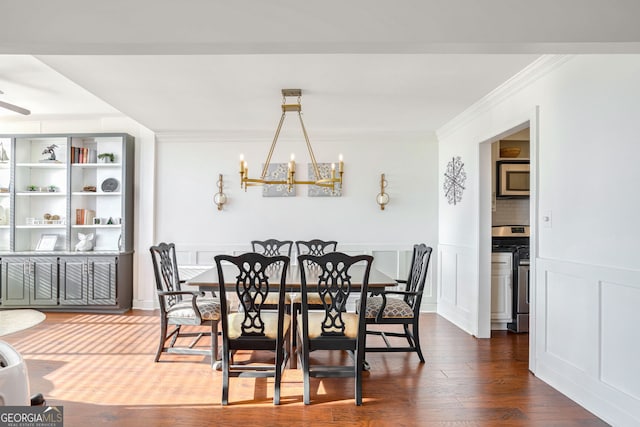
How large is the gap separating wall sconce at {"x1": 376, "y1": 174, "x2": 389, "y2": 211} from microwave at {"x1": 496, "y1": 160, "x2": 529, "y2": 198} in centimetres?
143

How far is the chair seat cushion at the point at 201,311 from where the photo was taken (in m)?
→ 3.26

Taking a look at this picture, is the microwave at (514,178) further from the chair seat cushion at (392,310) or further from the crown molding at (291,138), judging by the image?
the chair seat cushion at (392,310)

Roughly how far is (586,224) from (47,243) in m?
6.06

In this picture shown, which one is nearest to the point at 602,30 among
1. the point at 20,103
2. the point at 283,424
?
the point at 283,424

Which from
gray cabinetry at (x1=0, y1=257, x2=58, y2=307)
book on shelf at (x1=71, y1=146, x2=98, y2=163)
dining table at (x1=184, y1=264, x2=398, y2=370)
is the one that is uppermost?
book on shelf at (x1=71, y1=146, x2=98, y2=163)

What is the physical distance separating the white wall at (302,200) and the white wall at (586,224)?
1.97 meters

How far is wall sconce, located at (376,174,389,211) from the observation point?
5.54 metres

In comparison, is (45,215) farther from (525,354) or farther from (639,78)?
(639,78)

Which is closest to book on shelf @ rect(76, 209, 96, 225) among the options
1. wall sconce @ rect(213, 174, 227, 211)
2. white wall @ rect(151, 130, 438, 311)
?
white wall @ rect(151, 130, 438, 311)

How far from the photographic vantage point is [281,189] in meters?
5.58

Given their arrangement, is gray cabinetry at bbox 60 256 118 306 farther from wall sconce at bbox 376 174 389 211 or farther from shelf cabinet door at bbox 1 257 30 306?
wall sconce at bbox 376 174 389 211

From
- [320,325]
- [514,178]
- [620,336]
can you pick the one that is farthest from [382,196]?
[620,336]

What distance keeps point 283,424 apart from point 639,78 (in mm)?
2811

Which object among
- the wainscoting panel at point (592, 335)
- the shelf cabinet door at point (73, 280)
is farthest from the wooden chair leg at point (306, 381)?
the shelf cabinet door at point (73, 280)
